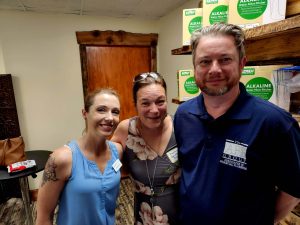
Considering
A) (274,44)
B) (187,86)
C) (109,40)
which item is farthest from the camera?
(109,40)

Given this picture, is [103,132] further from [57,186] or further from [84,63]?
[84,63]

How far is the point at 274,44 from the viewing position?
3.67 feet

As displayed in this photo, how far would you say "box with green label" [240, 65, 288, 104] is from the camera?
1.12 meters

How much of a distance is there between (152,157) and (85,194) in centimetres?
38

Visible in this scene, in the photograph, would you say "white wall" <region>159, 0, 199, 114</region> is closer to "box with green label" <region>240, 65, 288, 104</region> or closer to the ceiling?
the ceiling

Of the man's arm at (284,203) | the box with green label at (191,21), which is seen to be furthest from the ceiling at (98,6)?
the man's arm at (284,203)

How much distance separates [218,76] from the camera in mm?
832

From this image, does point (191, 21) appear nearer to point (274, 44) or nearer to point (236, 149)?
point (274, 44)

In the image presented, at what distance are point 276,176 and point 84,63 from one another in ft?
9.09

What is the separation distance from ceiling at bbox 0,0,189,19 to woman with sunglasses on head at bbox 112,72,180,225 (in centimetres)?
162

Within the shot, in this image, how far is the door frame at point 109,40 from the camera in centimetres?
298

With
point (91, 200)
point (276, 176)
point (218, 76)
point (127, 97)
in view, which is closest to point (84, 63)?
point (127, 97)

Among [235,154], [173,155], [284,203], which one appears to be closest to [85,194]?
[173,155]

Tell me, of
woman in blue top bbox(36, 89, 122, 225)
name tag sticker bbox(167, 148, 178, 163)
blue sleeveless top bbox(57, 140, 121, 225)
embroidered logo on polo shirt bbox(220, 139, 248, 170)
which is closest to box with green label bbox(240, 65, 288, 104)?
embroidered logo on polo shirt bbox(220, 139, 248, 170)
